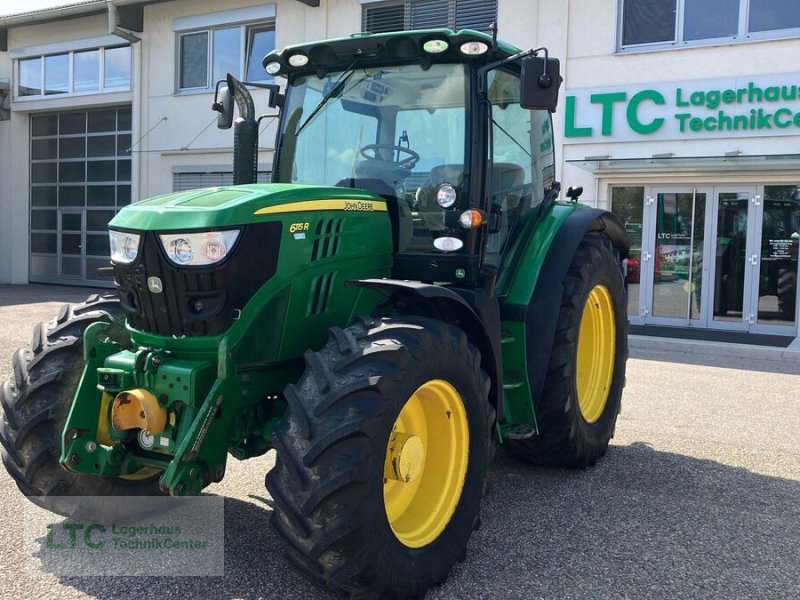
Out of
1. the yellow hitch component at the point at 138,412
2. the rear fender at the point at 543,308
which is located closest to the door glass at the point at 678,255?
the rear fender at the point at 543,308

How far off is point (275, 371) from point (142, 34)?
16320 millimetres

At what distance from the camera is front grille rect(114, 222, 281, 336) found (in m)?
3.25

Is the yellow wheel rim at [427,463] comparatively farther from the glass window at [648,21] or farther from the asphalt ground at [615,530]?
the glass window at [648,21]

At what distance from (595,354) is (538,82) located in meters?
2.29

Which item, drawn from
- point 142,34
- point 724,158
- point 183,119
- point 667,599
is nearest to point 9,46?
point 142,34

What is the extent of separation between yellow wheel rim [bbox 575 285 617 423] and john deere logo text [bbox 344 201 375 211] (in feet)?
6.62

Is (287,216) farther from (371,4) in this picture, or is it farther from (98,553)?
(371,4)

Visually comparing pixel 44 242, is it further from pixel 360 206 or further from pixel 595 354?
pixel 360 206

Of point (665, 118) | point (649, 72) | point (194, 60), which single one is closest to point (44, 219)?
point (194, 60)

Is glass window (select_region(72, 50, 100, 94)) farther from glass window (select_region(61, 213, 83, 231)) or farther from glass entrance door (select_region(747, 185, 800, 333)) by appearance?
glass entrance door (select_region(747, 185, 800, 333))

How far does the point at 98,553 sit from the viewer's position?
3.64 metres

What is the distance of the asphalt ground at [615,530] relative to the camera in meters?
3.34

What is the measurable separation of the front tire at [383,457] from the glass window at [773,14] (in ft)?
35.1

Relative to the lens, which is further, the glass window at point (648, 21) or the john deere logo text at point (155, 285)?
the glass window at point (648, 21)
